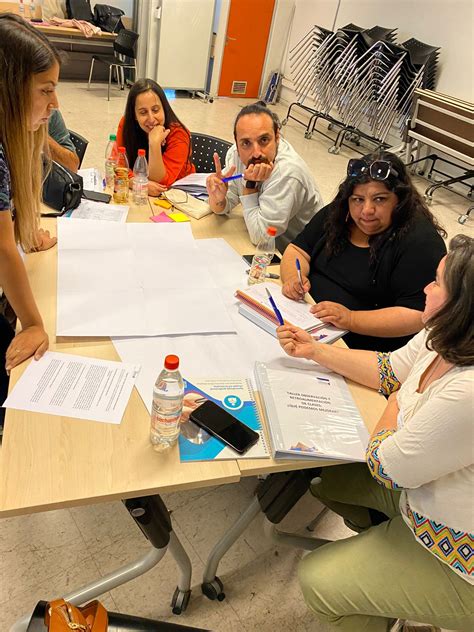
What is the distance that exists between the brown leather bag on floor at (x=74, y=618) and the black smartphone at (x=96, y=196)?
5.30 ft

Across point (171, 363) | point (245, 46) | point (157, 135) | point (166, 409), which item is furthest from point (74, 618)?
point (245, 46)

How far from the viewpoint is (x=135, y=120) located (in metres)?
2.56

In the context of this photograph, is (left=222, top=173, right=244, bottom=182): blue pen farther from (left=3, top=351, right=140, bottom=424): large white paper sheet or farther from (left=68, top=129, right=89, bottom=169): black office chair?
(left=3, top=351, right=140, bottom=424): large white paper sheet

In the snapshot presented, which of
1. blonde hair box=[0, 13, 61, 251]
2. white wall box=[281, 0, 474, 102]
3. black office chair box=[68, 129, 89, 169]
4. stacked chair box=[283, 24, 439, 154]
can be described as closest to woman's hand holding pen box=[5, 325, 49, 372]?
blonde hair box=[0, 13, 61, 251]

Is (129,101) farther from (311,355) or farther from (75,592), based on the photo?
(75,592)

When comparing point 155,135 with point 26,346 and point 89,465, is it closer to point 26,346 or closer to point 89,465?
point 26,346

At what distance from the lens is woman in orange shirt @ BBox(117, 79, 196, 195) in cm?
242

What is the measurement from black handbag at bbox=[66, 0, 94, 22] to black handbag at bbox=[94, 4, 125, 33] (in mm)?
116

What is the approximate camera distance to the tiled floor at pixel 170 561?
1508mm

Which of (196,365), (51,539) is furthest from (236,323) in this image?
Answer: (51,539)

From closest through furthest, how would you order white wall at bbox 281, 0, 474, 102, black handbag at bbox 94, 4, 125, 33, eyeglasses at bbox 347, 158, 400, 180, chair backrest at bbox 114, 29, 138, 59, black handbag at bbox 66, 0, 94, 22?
1. eyeglasses at bbox 347, 158, 400, 180
2. white wall at bbox 281, 0, 474, 102
3. chair backrest at bbox 114, 29, 138, 59
4. black handbag at bbox 66, 0, 94, 22
5. black handbag at bbox 94, 4, 125, 33

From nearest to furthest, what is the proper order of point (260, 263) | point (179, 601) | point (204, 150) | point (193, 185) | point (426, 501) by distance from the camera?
1. point (426, 501)
2. point (179, 601)
3. point (260, 263)
4. point (193, 185)
5. point (204, 150)

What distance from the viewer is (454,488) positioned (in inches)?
41.4

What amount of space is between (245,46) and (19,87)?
299 inches
